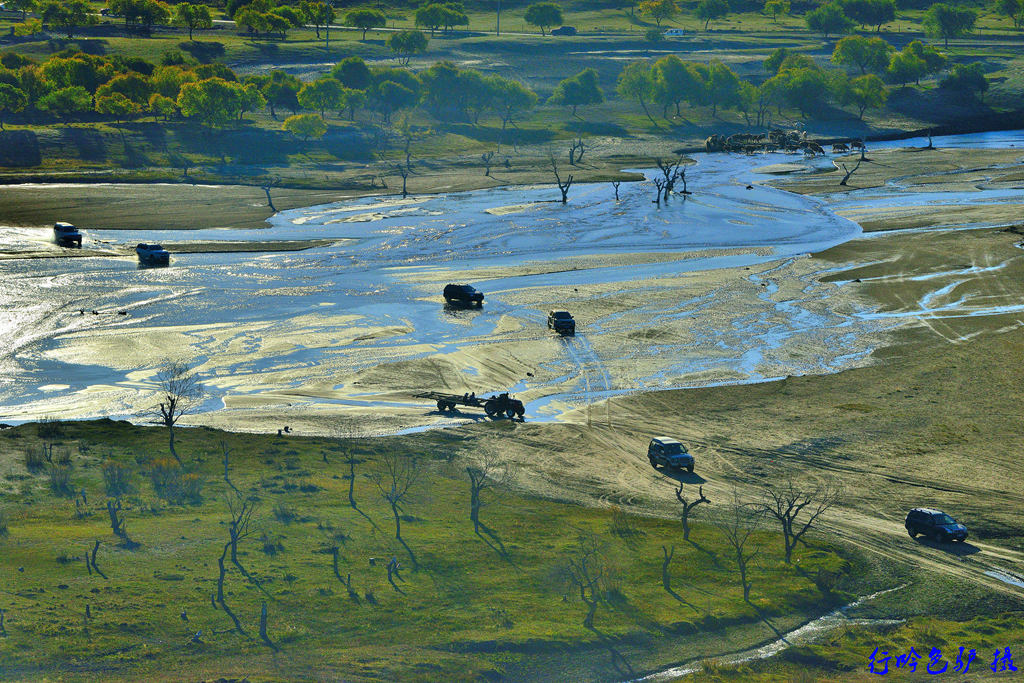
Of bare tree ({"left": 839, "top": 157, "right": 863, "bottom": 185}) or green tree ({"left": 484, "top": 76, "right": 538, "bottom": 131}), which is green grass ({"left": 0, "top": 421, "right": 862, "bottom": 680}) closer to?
bare tree ({"left": 839, "top": 157, "right": 863, "bottom": 185})

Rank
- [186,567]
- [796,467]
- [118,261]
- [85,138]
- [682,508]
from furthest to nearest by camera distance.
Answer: [85,138], [118,261], [796,467], [682,508], [186,567]

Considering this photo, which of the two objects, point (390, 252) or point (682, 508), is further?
point (390, 252)

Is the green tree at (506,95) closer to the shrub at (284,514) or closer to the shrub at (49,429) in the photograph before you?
the shrub at (49,429)

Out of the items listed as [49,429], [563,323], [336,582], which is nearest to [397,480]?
[336,582]

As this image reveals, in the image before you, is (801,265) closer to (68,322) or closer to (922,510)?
(922,510)

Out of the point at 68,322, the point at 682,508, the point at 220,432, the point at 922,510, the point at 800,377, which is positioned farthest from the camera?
the point at 68,322

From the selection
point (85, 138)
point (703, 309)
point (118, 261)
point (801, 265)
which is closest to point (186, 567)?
point (703, 309)
